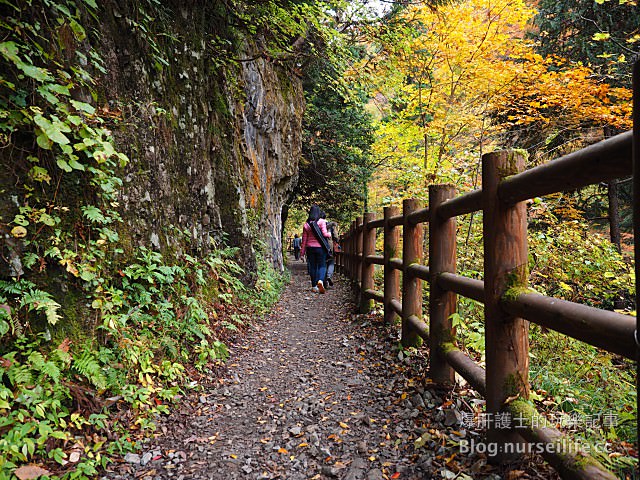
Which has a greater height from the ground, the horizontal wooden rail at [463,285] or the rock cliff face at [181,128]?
the rock cliff face at [181,128]

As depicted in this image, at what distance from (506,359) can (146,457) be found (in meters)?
2.62

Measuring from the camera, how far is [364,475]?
8.23ft

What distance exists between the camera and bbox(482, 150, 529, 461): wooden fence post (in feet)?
7.42

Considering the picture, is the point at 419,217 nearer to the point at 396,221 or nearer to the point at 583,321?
the point at 396,221

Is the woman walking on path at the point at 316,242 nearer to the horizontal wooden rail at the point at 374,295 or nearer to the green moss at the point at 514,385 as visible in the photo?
the horizontal wooden rail at the point at 374,295

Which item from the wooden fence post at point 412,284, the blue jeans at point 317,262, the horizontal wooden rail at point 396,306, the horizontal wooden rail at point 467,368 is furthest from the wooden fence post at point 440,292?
the blue jeans at point 317,262

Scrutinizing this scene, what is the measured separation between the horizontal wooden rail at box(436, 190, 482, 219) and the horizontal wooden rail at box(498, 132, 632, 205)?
44 cm

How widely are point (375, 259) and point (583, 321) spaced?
185 inches

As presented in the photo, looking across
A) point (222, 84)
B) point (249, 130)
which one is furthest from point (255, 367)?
point (249, 130)

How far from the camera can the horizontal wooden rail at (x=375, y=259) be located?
5970 mm

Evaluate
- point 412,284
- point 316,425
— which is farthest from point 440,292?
point 316,425

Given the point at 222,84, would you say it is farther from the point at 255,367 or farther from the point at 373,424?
the point at 373,424

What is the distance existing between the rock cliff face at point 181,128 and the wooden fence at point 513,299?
324cm

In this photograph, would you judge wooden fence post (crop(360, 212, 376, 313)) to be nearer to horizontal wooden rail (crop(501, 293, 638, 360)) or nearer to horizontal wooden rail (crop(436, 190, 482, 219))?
horizontal wooden rail (crop(436, 190, 482, 219))
